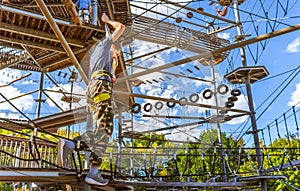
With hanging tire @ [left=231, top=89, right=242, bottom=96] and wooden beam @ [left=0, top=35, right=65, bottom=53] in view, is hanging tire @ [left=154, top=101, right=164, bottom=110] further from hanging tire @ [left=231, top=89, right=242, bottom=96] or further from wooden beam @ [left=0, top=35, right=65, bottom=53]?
hanging tire @ [left=231, top=89, right=242, bottom=96]

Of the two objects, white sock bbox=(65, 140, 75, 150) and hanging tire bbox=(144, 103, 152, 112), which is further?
hanging tire bbox=(144, 103, 152, 112)

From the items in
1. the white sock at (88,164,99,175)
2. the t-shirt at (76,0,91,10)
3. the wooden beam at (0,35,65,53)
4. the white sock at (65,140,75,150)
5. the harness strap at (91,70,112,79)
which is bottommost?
the white sock at (88,164,99,175)

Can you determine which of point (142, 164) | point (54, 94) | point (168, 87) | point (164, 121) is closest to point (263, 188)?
point (142, 164)

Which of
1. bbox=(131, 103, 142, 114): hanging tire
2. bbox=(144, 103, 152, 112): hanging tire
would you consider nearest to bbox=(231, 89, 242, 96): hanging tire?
bbox=(131, 103, 142, 114): hanging tire

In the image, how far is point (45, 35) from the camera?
5.20 metres

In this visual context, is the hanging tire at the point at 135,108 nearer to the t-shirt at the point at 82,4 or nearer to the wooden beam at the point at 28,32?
the wooden beam at the point at 28,32

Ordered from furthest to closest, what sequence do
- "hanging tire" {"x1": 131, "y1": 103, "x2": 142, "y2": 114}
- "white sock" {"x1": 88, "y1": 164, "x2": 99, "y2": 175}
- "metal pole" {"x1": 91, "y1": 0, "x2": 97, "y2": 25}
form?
"metal pole" {"x1": 91, "y1": 0, "x2": 97, "y2": 25}, "hanging tire" {"x1": 131, "y1": 103, "x2": 142, "y2": 114}, "white sock" {"x1": 88, "y1": 164, "x2": 99, "y2": 175}

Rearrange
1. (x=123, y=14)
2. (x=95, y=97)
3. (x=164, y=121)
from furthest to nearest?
(x=123, y=14) → (x=164, y=121) → (x=95, y=97)

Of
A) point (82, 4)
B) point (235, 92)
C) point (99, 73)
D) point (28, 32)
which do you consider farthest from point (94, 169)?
point (235, 92)

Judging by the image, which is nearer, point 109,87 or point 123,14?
point 109,87

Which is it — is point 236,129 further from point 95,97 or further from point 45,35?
point 95,97

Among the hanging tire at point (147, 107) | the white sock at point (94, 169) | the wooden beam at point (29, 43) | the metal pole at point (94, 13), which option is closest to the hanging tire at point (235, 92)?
the metal pole at point (94, 13)

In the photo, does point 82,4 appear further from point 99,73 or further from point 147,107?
point 99,73

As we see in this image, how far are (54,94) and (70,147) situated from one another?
9.92m
